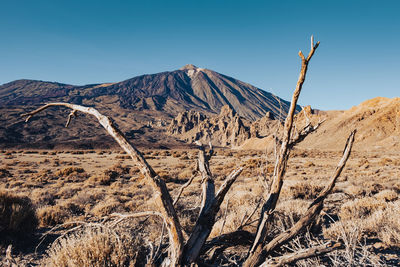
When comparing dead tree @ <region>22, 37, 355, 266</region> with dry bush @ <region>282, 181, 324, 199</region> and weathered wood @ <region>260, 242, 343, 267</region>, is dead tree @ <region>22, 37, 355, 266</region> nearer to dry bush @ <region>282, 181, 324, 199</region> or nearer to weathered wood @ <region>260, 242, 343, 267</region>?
weathered wood @ <region>260, 242, 343, 267</region>

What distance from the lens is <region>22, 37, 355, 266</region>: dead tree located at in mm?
1822

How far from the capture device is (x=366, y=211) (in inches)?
221

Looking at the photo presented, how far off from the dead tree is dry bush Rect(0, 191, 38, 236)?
151 inches

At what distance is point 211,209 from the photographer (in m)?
2.01

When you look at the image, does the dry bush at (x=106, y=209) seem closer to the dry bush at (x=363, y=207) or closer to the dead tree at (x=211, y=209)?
the dead tree at (x=211, y=209)

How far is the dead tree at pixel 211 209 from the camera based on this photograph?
1.82 metres

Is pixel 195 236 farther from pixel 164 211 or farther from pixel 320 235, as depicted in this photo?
pixel 320 235

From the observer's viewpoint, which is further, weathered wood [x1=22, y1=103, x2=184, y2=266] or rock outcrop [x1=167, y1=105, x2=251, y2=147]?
rock outcrop [x1=167, y1=105, x2=251, y2=147]

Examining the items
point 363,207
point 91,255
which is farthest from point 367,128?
point 91,255

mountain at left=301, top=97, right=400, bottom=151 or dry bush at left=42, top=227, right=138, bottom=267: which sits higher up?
mountain at left=301, top=97, right=400, bottom=151

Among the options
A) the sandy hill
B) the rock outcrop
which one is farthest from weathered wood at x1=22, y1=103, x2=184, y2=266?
the rock outcrop

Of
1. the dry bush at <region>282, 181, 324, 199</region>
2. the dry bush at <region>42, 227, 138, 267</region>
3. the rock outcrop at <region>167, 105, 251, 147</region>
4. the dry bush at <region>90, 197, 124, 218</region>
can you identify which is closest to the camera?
the dry bush at <region>42, 227, 138, 267</region>

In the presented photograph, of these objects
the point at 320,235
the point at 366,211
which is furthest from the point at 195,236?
the point at 366,211

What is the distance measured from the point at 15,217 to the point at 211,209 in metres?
4.77
